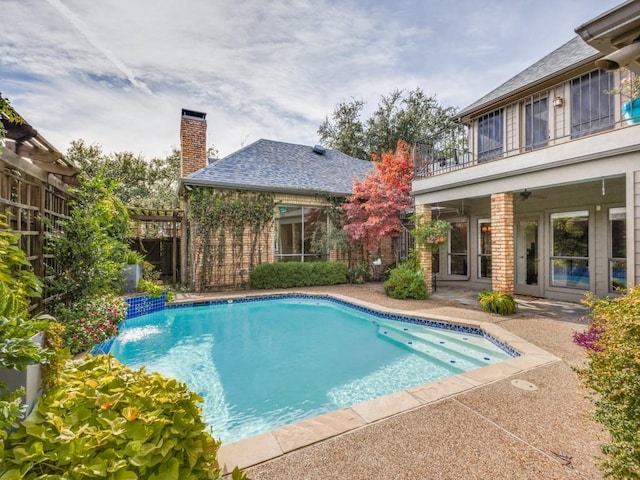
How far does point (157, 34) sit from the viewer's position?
20.3 feet

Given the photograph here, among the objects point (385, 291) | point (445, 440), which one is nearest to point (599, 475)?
point (445, 440)

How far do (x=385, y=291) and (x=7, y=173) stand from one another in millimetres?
8765

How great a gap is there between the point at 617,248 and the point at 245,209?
10436 millimetres

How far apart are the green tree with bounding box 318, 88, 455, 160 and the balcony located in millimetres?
14431

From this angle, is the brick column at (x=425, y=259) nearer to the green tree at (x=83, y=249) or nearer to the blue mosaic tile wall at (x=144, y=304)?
the blue mosaic tile wall at (x=144, y=304)

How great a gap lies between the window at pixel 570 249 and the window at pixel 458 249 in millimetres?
3341

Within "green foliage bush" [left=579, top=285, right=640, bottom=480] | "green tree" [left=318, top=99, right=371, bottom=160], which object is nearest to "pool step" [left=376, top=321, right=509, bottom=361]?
"green foliage bush" [left=579, top=285, right=640, bottom=480]

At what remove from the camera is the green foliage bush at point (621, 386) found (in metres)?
1.61

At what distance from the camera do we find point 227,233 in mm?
11203

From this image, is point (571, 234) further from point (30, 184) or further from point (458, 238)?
point (30, 184)

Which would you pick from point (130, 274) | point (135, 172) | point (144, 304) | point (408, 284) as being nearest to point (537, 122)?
point (408, 284)

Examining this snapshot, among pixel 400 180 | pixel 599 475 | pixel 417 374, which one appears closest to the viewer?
pixel 599 475

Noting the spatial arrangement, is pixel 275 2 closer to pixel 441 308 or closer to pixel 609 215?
pixel 441 308

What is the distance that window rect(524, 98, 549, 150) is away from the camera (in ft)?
27.7
